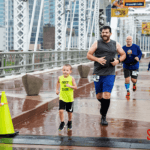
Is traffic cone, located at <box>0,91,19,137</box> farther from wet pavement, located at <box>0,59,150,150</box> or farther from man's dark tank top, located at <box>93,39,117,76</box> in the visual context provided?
man's dark tank top, located at <box>93,39,117,76</box>

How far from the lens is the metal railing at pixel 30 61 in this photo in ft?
52.5

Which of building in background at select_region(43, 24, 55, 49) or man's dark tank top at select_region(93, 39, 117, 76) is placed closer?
man's dark tank top at select_region(93, 39, 117, 76)

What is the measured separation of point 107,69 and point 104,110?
824 mm

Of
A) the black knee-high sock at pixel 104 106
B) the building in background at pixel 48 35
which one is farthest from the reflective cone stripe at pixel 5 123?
the building in background at pixel 48 35

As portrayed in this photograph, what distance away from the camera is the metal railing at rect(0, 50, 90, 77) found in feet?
52.5

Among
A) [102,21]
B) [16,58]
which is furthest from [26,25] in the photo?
[102,21]

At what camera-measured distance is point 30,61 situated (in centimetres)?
1950

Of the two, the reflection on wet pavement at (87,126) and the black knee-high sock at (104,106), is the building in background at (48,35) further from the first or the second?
the black knee-high sock at (104,106)

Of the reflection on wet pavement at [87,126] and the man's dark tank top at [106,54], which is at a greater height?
the man's dark tank top at [106,54]

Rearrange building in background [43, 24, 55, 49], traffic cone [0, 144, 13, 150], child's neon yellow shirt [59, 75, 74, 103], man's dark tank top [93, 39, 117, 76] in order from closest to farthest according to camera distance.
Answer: traffic cone [0, 144, 13, 150] < child's neon yellow shirt [59, 75, 74, 103] < man's dark tank top [93, 39, 117, 76] < building in background [43, 24, 55, 49]

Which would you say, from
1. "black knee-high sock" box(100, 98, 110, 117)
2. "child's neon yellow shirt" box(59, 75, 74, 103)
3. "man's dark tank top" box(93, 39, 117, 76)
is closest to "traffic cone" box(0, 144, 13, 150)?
"child's neon yellow shirt" box(59, 75, 74, 103)

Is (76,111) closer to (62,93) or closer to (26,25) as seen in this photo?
(62,93)

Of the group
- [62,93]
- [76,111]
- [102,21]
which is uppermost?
[102,21]

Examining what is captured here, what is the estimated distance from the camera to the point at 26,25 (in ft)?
64.9
